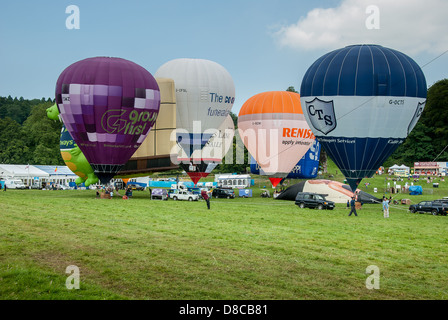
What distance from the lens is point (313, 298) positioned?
10211mm

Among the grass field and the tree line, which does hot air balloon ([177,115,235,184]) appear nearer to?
the grass field

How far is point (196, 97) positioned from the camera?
43.3m

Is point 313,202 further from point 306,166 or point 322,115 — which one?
point 306,166

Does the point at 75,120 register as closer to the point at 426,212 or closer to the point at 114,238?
the point at 114,238

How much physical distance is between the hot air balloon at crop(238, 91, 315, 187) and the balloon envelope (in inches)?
177

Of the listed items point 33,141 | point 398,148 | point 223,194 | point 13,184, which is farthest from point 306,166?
point 33,141

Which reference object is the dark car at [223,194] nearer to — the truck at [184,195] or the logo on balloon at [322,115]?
the truck at [184,195]

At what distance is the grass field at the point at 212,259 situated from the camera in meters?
10.5

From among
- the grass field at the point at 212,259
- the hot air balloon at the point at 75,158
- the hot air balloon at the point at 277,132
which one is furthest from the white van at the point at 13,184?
the grass field at the point at 212,259

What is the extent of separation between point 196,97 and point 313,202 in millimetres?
14484

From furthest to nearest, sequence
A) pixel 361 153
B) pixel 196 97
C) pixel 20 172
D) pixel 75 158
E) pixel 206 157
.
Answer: pixel 20 172
pixel 206 157
pixel 196 97
pixel 75 158
pixel 361 153
